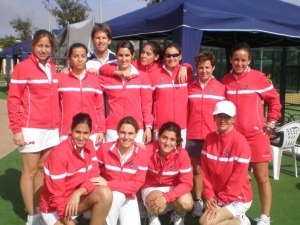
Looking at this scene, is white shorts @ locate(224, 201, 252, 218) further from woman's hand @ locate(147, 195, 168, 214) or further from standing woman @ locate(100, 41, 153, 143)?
standing woman @ locate(100, 41, 153, 143)

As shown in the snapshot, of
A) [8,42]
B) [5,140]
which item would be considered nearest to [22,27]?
[8,42]

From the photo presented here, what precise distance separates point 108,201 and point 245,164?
126cm

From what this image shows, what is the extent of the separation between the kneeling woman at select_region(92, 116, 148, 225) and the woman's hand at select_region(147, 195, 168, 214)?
168 mm

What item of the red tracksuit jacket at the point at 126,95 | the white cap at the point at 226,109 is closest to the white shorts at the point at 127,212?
the red tracksuit jacket at the point at 126,95

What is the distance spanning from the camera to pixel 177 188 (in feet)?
11.8

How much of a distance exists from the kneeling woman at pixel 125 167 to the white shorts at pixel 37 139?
52 cm

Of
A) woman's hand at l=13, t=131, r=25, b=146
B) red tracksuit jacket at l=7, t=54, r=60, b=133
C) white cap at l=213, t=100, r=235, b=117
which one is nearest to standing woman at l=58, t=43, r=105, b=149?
red tracksuit jacket at l=7, t=54, r=60, b=133

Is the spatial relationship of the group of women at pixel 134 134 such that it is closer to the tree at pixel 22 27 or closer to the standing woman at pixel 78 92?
the standing woman at pixel 78 92

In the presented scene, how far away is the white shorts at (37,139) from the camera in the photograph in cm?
361

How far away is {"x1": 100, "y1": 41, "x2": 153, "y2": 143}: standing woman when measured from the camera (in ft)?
12.5

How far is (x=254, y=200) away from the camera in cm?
473

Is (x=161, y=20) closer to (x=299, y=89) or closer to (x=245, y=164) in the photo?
(x=245, y=164)

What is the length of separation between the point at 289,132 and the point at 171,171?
A: 2.73m

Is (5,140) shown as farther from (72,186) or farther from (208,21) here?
(208,21)
